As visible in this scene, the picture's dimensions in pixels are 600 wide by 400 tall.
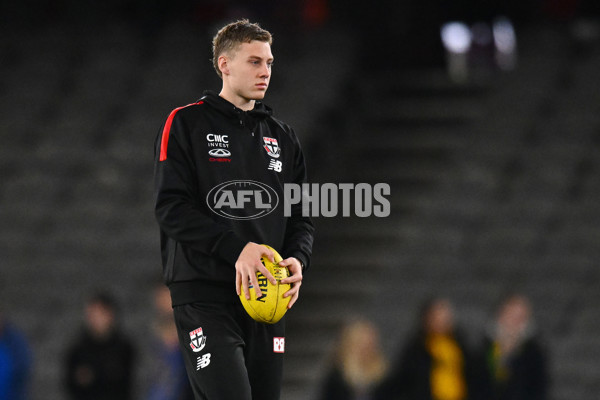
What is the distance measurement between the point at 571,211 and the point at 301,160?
363 inches

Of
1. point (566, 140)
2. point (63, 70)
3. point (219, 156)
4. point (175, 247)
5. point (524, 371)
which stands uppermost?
point (63, 70)

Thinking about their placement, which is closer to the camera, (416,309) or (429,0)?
(416,309)

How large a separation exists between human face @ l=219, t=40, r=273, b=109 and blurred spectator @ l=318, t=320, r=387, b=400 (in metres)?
5.75

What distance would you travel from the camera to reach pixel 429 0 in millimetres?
16266

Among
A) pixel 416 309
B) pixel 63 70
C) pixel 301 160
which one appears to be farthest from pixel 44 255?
pixel 301 160

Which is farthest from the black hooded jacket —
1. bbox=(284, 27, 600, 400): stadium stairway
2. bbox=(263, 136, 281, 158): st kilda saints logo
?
bbox=(284, 27, 600, 400): stadium stairway

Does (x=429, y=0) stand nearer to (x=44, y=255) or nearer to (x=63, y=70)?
(x=63, y=70)

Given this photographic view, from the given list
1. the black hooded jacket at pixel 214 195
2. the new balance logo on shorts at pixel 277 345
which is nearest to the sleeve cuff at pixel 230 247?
the black hooded jacket at pixel 214 195

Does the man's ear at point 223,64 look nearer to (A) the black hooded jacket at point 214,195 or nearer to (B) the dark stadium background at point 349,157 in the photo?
(A) the black hooded jacket at point 214,195

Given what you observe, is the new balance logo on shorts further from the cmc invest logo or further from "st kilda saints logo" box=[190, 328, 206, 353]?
the cmc invest logo

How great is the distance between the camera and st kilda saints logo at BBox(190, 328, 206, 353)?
14.4 feet

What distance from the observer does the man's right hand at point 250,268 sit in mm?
4250

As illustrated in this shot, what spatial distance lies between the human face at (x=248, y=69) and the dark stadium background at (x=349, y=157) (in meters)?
7.74

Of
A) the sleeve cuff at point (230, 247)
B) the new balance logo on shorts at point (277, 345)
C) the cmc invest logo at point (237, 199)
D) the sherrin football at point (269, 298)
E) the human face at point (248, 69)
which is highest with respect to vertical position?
the human face at point (248, 69)
